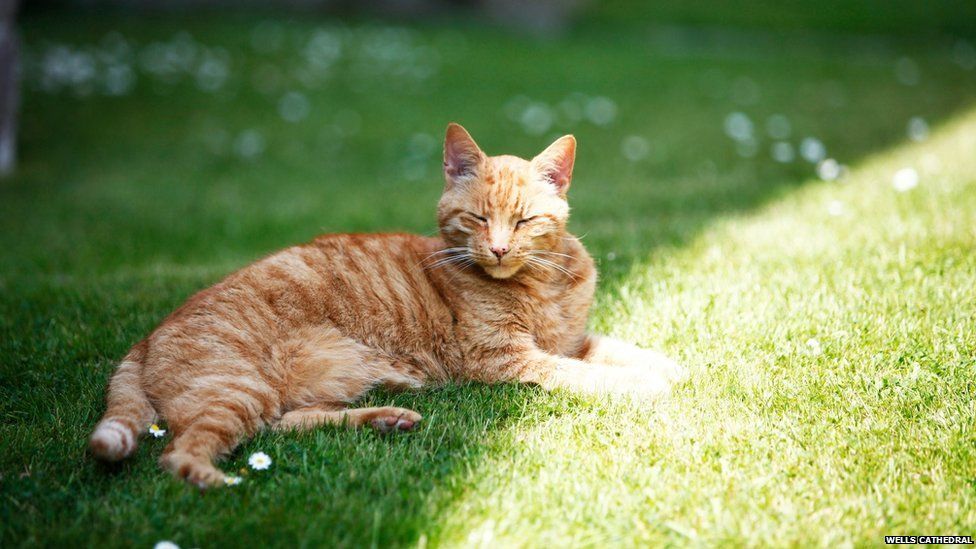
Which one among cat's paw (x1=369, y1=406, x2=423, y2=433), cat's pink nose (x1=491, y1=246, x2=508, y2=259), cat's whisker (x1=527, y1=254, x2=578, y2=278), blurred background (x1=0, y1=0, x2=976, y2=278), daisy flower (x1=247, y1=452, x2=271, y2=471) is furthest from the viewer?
blurred background (x1=0, y1=0, x2=976, y2=278)

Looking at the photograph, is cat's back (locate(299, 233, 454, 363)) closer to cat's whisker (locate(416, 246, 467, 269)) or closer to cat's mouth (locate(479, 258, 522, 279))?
cat's whisker (locate(416, 246, 467, 269))

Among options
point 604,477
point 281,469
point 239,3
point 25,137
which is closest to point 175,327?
point 281,469

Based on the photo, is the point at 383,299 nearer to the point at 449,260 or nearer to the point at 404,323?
the point at 404,323

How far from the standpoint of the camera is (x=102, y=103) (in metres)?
10.5

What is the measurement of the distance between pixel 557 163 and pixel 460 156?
0.43 meters

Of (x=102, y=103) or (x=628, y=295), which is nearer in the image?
(x=628, y=295)

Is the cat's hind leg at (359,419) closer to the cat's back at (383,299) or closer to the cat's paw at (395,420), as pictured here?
the cat's paw at (395,420)

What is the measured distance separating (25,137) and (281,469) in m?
8.59

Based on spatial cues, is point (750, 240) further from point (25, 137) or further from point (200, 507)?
point (25, 137)

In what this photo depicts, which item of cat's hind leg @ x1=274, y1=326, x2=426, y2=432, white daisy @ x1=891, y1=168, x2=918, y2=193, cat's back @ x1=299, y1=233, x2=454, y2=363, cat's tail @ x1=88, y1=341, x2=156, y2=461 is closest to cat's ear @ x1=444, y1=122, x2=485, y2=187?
cat's back @ x1=299, y1=233, x2=454, y2=363

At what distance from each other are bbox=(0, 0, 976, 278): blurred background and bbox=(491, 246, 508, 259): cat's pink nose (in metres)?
1.33

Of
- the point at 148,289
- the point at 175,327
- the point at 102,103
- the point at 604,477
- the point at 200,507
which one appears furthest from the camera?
the point at 102,103

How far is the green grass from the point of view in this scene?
238cm

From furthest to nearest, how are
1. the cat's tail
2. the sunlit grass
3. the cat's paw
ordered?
the cat's paw → the cat's tail → the sunlit grass
